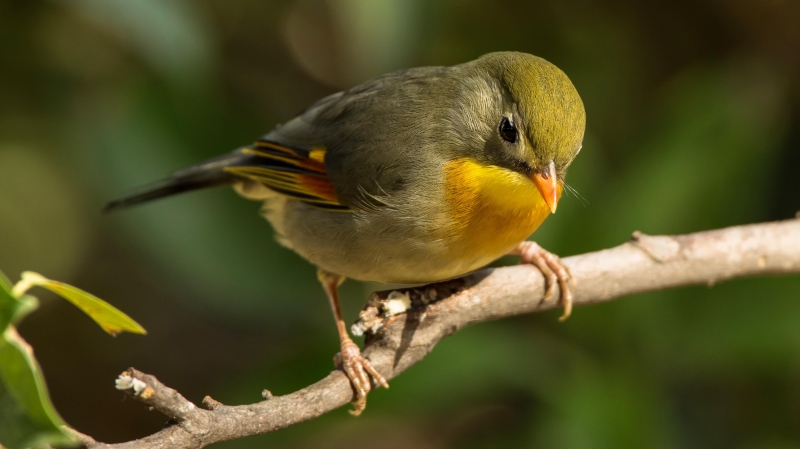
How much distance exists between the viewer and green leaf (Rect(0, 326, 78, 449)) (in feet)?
4.40

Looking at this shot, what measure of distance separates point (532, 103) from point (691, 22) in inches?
129

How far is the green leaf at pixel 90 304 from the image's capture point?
153 centimetres

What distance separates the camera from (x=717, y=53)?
18.5ft

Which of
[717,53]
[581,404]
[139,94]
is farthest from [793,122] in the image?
[139,94]

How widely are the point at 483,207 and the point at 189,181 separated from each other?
1.78m

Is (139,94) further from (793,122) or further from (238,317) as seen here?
(793,122)

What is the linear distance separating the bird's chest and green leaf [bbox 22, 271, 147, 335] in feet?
5.06

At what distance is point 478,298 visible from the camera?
10.2ft

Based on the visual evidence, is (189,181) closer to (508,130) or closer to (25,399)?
(508,130)

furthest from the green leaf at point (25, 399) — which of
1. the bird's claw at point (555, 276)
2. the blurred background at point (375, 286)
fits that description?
the blurred background at point (375, 286)

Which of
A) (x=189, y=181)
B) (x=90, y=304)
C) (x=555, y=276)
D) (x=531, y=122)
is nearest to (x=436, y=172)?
(x=531, y=122)

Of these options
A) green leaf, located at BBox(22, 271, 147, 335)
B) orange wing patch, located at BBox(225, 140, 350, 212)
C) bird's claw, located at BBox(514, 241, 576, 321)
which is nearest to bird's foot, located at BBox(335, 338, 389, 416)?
orange wing patch, located at BBox(225, 140, 350, 212)

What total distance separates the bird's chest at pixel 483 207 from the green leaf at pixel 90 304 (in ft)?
5.06

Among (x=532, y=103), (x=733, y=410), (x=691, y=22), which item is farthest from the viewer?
(x=691, y=22)
